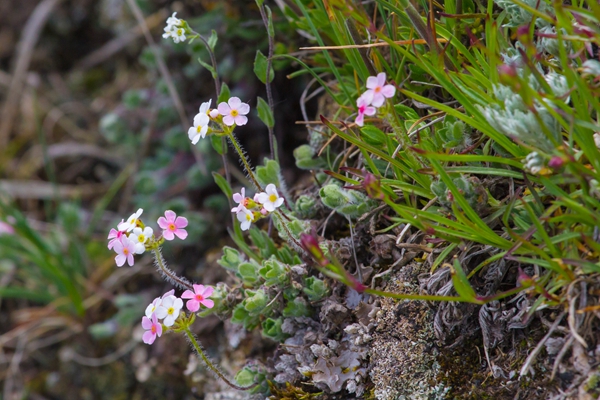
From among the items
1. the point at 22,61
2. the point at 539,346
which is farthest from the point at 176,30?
the point at 22,61

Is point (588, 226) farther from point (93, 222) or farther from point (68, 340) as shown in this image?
A: point (68, 340)

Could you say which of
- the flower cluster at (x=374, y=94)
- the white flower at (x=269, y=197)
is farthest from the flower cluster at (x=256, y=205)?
the flower cluster at (x=374, y=94)

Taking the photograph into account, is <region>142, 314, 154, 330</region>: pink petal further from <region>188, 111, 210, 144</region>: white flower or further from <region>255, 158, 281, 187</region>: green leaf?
<region>255, 158, 281, 187</region>: green leaf

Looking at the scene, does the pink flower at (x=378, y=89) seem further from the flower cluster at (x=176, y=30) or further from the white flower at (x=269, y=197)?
the flower cluster at (x=176, y=30)

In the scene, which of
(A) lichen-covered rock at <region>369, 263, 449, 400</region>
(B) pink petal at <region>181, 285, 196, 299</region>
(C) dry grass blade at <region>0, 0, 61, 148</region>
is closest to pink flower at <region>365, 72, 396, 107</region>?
(A) lichen-covered rock at <region>369, 263, 449, 400</region>

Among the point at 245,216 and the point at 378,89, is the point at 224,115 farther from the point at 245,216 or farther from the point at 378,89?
the point at 378,89

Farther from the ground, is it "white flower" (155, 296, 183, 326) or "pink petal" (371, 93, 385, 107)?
"pink petal" (371, 93, 385, 107)

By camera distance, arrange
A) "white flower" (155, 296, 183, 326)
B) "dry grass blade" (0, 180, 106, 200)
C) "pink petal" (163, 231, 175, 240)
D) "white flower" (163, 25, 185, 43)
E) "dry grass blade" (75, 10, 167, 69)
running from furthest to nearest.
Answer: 1. "dry grass blade" (0, 180, 106, 200)
2. "dry grass blade" (75, 10, 167, 69)
3. "white flower" (163, 25, 185, 43)
4. "pink petal" (163, 231, 175, 240)
5. "white flower" (155, 296, 183, 326)
